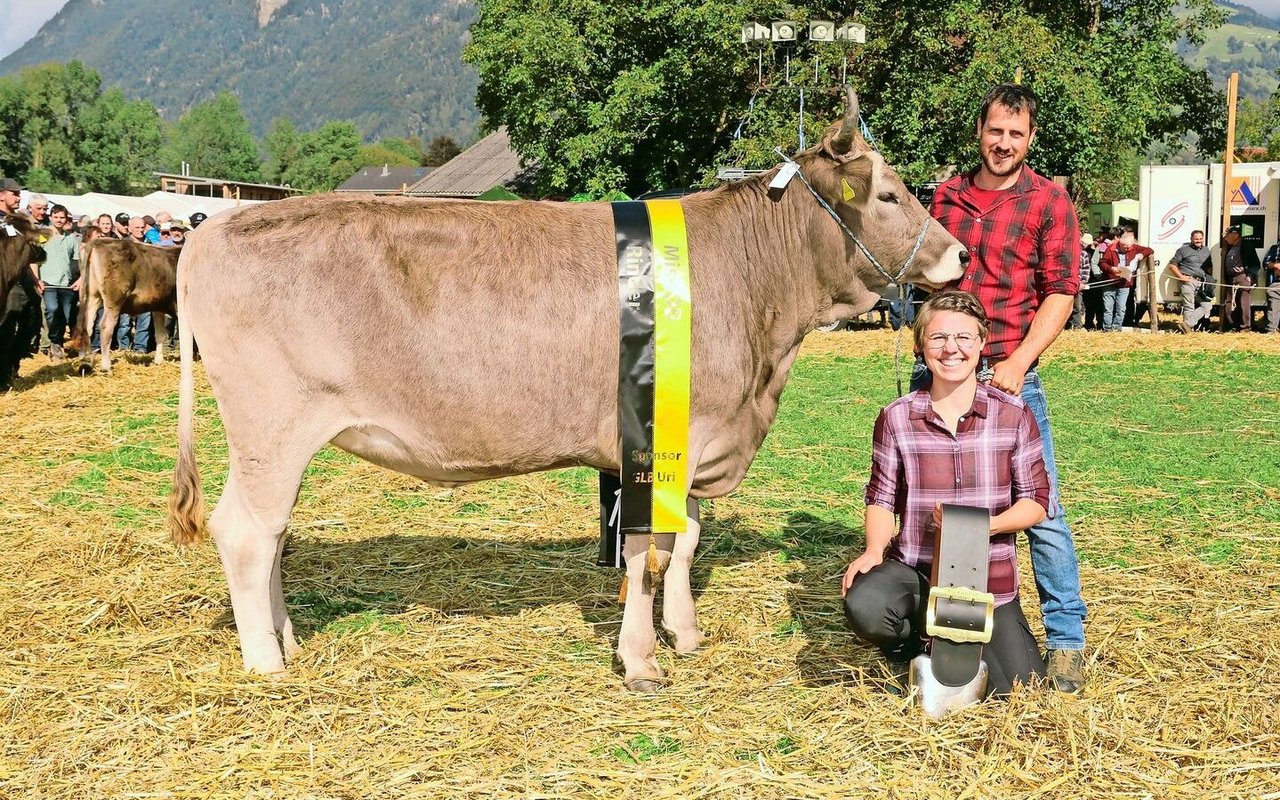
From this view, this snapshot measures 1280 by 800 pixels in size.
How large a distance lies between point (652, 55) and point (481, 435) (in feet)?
87.1

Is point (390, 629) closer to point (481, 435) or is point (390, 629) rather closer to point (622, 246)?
Result: point (481, 435)

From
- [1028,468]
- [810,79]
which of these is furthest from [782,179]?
[810,79]

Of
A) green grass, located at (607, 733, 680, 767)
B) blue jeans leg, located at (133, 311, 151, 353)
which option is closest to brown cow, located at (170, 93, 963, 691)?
green grass, located at (607, 733, 680, 767)

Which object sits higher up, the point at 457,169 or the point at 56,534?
the point at 457,169

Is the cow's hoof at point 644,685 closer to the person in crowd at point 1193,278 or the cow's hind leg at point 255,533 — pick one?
the cow's hind leg at point 255,533

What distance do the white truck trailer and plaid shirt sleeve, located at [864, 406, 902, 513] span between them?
20603mm

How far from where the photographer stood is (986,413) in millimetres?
4035

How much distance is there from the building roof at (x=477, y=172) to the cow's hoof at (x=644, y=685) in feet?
170

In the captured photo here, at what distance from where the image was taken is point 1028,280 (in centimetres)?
446

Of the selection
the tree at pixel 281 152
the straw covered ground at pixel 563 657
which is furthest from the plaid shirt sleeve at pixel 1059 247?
the tree at pixel 281 152

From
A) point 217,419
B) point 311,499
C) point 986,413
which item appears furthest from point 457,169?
point 986,413

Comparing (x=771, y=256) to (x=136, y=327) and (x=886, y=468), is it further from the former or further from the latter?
(x=136, y=327)

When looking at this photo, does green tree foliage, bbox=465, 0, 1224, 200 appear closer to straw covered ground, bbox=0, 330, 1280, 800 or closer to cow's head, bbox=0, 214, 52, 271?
cow's head, bbox=0, 214, 52, 271

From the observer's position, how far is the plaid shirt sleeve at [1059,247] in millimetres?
4344
